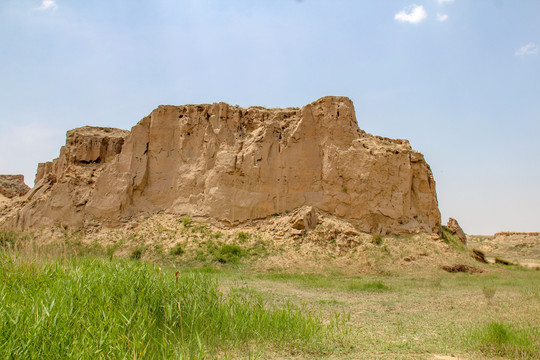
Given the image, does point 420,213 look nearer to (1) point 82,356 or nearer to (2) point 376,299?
(2) point 376,299

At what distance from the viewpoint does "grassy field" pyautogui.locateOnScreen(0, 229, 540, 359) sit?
418 cm

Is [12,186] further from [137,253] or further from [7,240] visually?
[7,240]

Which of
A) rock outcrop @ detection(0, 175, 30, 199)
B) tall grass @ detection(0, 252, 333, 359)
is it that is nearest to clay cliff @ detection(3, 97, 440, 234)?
rock outcrop @ detection(0, 175, 30, 199)

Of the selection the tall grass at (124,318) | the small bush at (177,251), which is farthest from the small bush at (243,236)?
the tall grass at (124,318)

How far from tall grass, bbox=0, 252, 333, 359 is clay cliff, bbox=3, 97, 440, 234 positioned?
1513cm

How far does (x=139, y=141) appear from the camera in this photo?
25.2m

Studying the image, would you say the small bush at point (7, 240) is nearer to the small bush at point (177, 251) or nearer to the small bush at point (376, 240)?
the small bush at point (177, 251)

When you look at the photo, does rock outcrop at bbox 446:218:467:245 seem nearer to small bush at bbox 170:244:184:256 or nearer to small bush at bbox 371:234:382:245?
small bush at bbox 371:234:382:245

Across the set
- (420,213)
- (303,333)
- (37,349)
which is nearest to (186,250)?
(420,213)

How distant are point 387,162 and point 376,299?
1200cm

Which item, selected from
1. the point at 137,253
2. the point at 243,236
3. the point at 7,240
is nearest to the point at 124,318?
the point at 7,240

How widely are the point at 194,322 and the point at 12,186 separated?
33.8 meters

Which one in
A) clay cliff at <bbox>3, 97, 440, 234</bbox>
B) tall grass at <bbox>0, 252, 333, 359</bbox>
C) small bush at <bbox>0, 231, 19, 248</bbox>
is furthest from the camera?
clay cliff at <bbox>3, 97, 440, 234</bbox>

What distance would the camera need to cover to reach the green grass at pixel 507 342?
19.8 feet
